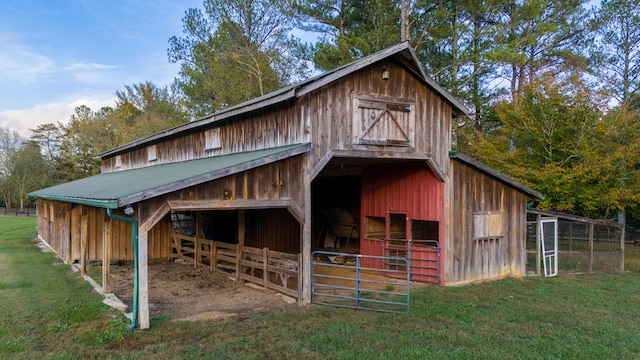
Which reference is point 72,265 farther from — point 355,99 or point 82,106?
point 82,106

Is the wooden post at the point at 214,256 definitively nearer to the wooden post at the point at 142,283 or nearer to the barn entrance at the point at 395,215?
the barn entrance at the point at 395,215

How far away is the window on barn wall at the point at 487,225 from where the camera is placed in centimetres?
1154

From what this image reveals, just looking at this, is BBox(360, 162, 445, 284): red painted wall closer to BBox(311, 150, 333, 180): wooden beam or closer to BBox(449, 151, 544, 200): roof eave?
BBox(449, 151, 544, 200): roof eave

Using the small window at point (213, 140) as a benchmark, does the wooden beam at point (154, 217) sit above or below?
below

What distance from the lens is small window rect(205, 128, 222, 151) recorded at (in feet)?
41.8

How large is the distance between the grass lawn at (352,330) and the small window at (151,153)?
8.57 meters

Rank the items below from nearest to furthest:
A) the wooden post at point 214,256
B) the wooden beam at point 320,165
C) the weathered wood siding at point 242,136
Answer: the wooden beam at point 320,165 < the weathered wood siding at point 242,136 < the wooden post at point 214,256

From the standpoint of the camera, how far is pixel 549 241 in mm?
12969

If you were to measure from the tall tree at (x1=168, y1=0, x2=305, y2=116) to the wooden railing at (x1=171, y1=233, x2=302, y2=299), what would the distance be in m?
13.6

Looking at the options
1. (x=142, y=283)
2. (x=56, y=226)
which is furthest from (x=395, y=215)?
(x=56, y=226)

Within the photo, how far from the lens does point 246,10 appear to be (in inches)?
997

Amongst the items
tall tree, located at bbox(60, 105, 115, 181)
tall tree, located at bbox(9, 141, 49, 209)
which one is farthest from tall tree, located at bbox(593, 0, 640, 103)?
tall tree, located at bbox(9, 141, 49, 209)

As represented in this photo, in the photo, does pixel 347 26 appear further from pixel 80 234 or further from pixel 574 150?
pixel 80 234

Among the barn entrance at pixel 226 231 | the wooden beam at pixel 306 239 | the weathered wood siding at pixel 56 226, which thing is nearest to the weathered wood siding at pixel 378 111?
the wooden beam at pixel 306 239
